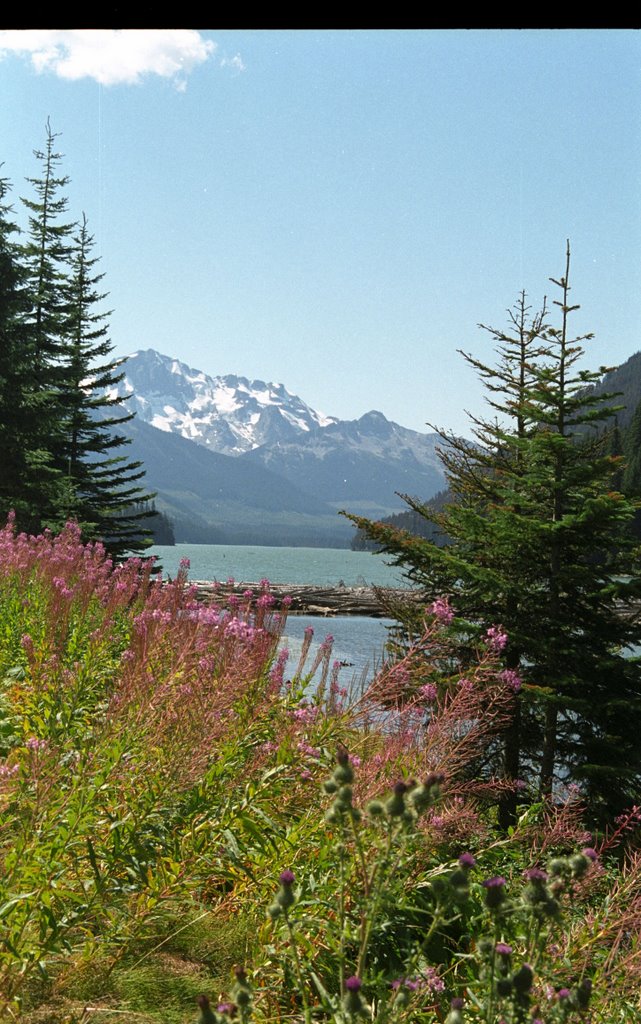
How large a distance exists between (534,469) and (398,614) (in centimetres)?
372

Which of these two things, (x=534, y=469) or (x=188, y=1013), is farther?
(x=534, y=469)

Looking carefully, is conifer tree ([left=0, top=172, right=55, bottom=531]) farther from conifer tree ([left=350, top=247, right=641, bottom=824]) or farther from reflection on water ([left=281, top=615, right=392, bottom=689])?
conifer tree ([left=350, top=247, right=641, bottom=824])

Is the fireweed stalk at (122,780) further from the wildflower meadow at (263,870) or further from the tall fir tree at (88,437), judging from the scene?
the tall fir tree at (88,437)

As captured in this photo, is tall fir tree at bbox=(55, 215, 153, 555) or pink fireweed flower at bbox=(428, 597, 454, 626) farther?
tall fir tree at bbox=(55, 215, 153, 555)

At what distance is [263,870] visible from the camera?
10.1ft

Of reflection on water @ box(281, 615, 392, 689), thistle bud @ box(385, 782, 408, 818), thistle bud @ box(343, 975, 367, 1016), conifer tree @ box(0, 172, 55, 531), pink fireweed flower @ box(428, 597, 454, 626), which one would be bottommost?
reflection on water @ box(281, 615, 392, 689)

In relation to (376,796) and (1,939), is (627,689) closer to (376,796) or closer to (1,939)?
(376,796)

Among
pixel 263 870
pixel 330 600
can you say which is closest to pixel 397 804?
pixel 263 870

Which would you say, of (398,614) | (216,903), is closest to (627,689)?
(398,614)

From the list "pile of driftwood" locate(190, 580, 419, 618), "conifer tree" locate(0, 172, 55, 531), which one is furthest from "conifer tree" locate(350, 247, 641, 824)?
"pile of driftwood" locate(190, 580, 419, 618)

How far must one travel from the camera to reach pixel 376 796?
283cm

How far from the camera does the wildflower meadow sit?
1.68m
